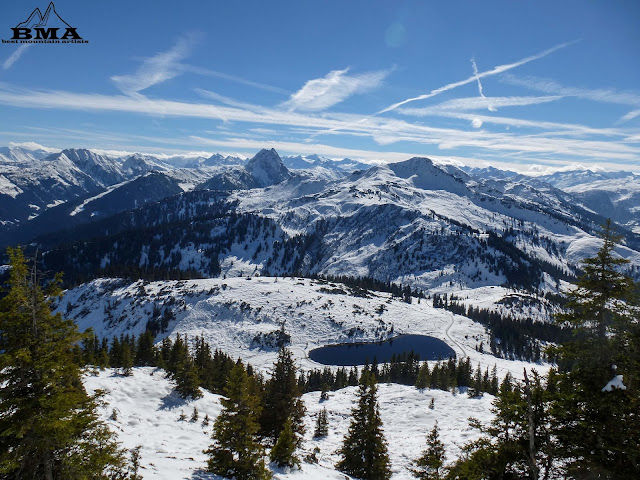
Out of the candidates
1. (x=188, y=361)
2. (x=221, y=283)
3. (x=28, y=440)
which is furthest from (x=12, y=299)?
(x=221, y=283)

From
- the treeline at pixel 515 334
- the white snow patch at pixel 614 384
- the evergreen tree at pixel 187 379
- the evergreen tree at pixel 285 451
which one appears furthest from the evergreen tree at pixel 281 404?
the treeline at pixel 515 334

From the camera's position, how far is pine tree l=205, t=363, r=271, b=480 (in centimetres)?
2602

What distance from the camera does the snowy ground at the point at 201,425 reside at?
30578 mm

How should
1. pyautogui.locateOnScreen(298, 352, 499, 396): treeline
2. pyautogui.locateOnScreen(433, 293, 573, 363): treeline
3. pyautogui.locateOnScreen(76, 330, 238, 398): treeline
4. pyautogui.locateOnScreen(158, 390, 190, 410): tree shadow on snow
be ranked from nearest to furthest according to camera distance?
pyautogui.locateOnScreen(158, 390, 190, 410): tree shadow on snow → pyautogui.locateOnScreen(76, 330, 238, 398): treeline → pyautogui.locateOnScreen(298, 352, 499, 396): treeline → pyautogui.locateOnScreen(433, 293, 573, 363): treeline

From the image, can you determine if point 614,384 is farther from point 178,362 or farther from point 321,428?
point 178,362

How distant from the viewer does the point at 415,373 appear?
365ft

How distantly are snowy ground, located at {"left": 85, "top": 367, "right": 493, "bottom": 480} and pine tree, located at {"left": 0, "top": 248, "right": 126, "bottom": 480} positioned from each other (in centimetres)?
990

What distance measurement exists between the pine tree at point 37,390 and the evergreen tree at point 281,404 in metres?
24.3

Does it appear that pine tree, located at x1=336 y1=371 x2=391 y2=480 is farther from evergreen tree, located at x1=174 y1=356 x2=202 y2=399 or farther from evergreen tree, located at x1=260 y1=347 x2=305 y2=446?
evergreen tree, located at x1=174 y1=356 x2=202 y2=399

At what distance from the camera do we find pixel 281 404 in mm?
37719

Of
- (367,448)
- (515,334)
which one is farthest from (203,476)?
(515,334)

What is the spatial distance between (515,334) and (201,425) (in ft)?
551

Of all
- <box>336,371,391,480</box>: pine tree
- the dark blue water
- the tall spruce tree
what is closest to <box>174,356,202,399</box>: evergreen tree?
<box>336,371,391,480</box>: pine tree

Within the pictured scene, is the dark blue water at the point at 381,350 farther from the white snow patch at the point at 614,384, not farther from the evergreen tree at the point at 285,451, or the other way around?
the white snow patch at the point at 614,384
